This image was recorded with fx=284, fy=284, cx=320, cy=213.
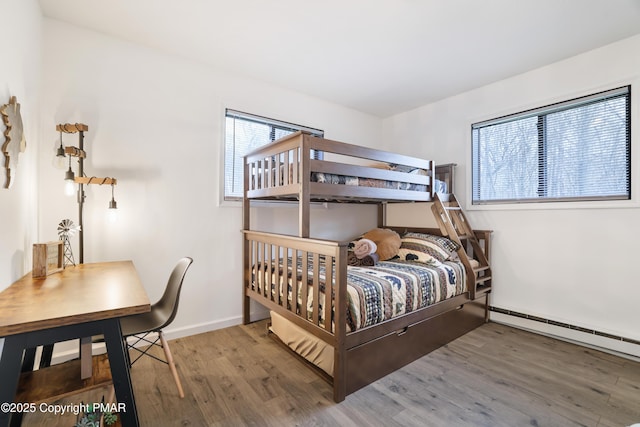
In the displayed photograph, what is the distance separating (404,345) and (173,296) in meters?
1.64

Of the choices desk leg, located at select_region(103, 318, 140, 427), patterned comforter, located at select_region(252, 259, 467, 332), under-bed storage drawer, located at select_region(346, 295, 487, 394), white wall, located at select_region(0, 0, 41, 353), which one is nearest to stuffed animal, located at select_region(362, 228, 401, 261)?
patterned comforter, located at select_region(252, 259, 467, 332)

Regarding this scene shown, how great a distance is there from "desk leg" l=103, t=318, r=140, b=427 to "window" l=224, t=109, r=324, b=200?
182cm

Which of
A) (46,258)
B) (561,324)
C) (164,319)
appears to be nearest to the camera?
(46,258)

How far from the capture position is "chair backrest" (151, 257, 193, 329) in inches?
66.7

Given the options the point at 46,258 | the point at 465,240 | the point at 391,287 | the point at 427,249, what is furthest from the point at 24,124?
the point at 465,240

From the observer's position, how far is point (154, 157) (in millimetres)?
2404

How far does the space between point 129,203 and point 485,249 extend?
3.43 meters

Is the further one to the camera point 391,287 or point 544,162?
point 544,162

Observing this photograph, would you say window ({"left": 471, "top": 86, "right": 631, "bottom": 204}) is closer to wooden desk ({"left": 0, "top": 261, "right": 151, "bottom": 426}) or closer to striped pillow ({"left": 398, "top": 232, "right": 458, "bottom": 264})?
striped pillow ({"left": 398, "top": 232, "right": 458, "bottom": 264})

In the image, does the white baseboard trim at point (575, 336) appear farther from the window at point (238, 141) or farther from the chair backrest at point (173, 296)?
the chair backrest at point (173, 296)

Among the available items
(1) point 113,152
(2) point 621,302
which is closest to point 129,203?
(1) point 113,152

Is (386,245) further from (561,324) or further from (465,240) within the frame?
(561,324)

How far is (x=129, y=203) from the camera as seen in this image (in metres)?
2.29

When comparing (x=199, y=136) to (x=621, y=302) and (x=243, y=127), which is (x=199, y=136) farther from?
A: (x=621, y=302)
